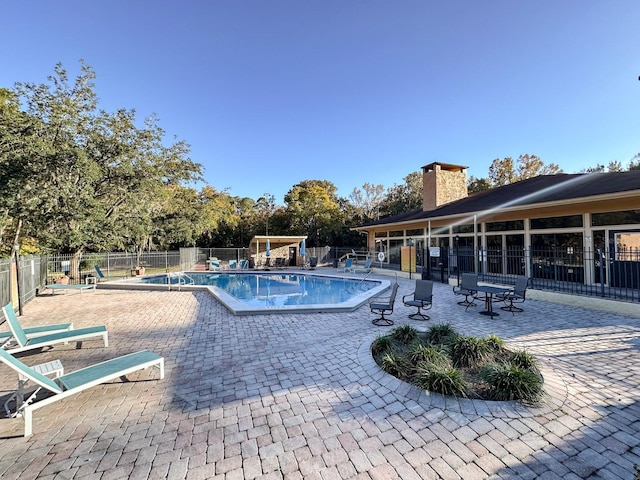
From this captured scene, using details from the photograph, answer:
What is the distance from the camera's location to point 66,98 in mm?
12984

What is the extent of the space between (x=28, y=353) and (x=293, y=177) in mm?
37482

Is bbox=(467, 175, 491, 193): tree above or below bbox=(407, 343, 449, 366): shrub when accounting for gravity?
above

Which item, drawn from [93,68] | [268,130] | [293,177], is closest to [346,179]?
[293,177]

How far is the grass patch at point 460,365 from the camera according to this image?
3.32 m

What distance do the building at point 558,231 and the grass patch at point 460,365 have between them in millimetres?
5556

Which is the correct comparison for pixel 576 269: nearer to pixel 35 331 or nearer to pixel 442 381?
pixel 442 381

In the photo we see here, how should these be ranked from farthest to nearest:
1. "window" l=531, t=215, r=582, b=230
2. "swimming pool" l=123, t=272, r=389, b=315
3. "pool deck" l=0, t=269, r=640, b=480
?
"window" l=531, t=215, r=582, b=230 → "swimming pool" l=123, t=272, r=389, b=315 → "pool deck" l=0, t=269, r=640, b=480

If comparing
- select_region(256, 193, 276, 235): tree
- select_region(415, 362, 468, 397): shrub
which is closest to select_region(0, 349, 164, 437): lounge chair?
select_region(415, 362, 468, 397): shrub

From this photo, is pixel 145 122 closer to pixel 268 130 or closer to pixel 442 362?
pixel 268 130

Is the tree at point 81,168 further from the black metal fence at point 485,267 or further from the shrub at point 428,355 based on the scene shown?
the shrub at point 428,355

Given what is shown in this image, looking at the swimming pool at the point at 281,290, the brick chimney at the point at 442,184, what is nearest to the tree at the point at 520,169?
the brick chimney at the point at 442,184

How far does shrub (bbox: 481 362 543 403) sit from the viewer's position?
10.6 ft

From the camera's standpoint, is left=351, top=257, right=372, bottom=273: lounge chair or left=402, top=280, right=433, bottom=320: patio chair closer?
left=402, top=280, right=433, bottom=320: patio chair

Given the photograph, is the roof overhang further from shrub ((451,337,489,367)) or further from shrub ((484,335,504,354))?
shrub ((451,337,489,367))
